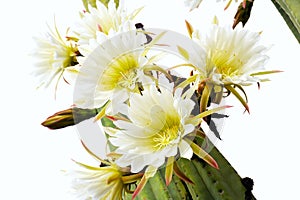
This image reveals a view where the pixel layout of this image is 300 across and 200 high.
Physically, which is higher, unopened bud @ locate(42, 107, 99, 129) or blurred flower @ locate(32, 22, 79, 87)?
blurred flower @ locate(32, 22, 79, 87)

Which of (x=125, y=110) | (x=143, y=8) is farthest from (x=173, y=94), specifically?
(x=143, y=8)

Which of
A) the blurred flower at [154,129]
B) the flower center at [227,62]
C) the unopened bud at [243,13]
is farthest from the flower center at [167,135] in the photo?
the unopened bud at [243,13]

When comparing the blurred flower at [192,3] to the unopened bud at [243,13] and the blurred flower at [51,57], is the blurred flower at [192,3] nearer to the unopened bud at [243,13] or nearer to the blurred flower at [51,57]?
the unopened bud at [243,13]

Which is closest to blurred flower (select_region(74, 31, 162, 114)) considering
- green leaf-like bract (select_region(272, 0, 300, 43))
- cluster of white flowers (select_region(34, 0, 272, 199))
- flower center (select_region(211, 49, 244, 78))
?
cluster of white flowers (select_region(34, 0, 272, 199))

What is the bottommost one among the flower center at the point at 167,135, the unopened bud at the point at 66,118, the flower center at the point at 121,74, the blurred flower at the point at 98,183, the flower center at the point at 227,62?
the blurred flower at the point at 98,183

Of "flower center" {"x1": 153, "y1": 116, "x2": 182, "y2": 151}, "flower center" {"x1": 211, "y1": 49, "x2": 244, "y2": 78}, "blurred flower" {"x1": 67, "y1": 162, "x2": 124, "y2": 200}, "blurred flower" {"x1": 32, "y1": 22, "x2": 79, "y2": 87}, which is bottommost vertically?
"blurred flower" {"x1": 67, "y1": 162, "x2": 124, "y2": 200}

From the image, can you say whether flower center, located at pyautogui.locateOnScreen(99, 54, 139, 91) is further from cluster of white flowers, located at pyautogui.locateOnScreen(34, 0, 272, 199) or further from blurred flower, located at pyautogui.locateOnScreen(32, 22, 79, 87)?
blurred flower, located at pyautogui.locateOnScreen(32, 22, 79, 87)

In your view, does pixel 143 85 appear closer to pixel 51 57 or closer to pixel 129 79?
pixel 129 79
